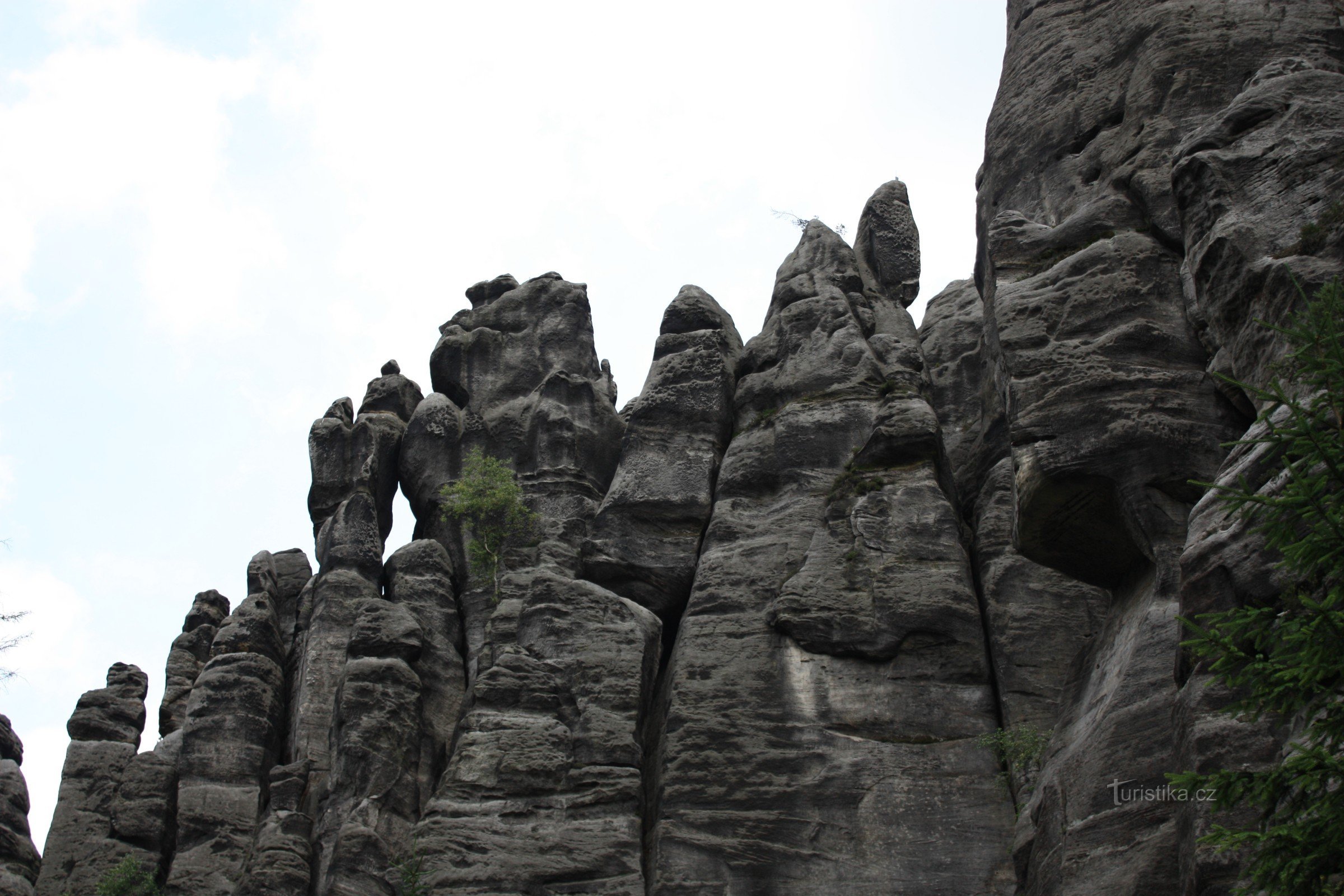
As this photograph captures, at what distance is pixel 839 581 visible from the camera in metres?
25.0

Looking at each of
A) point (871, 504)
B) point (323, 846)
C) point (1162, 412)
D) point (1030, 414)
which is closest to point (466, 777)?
point (323, 846)

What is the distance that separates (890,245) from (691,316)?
6.86 meters

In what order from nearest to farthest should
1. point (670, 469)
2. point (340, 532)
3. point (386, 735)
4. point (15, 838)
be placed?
point (386, 735) → point (670, 469) → point (15, 838) → point (340, 532)

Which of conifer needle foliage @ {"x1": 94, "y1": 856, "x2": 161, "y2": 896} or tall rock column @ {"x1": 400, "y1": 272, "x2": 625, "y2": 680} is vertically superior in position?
tall rock column @ {"x1": 400, "y1": 272, "x2": 625, "y2": 680}

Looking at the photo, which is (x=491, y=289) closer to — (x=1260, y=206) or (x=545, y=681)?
(x=545, y=681)

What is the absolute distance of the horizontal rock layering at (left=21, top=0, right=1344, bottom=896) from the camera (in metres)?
17.5

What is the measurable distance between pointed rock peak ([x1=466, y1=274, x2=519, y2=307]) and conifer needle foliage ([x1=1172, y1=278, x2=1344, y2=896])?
31.0 metres

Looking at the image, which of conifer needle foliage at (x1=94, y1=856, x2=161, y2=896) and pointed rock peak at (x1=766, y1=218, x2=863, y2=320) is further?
pointed rock peak at (x1=766, y1=218, x2=863, y2=320)

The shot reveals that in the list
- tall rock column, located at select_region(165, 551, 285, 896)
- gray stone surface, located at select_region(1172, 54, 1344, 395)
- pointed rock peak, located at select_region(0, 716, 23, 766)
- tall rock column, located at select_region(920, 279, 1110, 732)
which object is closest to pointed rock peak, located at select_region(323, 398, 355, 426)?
tall rock column, located at select_region(165, 551, 285, 896)

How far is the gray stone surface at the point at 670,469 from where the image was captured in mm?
28094

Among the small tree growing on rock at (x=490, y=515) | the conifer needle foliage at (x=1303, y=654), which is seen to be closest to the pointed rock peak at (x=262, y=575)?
the small tree growing on rock at (x=490, y=515)

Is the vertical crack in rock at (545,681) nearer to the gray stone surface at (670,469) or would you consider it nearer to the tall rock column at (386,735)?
the tall rock column at (386,735)

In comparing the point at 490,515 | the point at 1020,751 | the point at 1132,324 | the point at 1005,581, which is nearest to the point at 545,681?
the point at 490,515

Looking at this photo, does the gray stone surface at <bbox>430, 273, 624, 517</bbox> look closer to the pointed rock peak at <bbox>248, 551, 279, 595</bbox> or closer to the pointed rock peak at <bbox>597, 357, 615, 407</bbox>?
the pointed rock peak at <bbox>597, 357, 615, 407</bbox>
